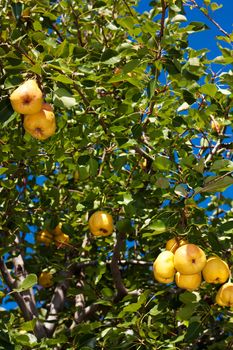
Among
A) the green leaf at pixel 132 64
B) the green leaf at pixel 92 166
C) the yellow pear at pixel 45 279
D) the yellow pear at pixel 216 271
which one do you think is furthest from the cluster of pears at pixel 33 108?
the yellow pear at pixel 45 279

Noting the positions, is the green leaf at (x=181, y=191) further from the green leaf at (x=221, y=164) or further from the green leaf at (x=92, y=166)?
the green leaf at (x=92, y=166)

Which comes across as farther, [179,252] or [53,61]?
[179,252]

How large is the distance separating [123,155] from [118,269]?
102 cm

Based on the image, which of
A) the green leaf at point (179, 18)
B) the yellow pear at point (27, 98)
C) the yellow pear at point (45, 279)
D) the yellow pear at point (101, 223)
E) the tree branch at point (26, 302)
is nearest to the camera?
the yellow pear at point (27, 98)

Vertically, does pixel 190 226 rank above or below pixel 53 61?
below

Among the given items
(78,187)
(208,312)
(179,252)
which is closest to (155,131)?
(179,252)

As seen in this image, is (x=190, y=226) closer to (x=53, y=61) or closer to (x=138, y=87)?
(x=138, y=87)

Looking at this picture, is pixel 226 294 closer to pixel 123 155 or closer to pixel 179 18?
pixel 123 155

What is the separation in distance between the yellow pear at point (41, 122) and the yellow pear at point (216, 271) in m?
1.14

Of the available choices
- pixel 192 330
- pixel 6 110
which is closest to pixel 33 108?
pixel 6 110

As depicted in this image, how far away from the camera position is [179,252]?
111 inches

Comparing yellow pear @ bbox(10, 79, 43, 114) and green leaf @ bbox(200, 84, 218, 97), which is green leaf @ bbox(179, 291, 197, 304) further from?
yellow pear @ bbox(10, 79, 43, 114)

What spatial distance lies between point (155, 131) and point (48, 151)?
78 centimetres

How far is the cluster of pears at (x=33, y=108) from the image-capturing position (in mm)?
2500
